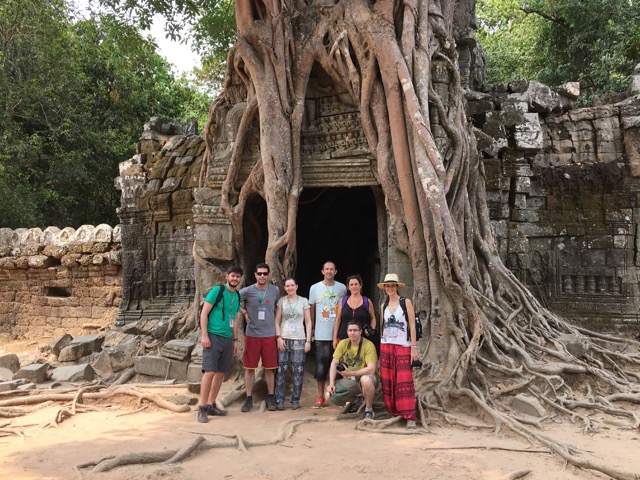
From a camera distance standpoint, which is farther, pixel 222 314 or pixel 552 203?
pixel 552 203

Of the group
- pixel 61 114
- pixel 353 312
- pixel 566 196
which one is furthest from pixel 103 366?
pixel 61 114

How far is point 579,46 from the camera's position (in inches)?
464

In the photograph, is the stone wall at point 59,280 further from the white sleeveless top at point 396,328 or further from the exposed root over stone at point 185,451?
the white sleeveless top at point 396,328

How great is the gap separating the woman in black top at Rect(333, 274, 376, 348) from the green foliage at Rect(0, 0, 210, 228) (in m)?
7.76

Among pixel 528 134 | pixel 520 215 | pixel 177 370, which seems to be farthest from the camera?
pixel 520 215

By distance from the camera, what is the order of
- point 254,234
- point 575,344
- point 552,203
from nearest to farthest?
point 575,344, point 254,234, point 552,203

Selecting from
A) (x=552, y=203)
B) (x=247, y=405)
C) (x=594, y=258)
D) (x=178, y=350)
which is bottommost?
(x=247, y=405)

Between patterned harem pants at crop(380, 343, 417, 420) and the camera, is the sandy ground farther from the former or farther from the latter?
the camera

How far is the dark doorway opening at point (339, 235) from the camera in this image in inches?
301

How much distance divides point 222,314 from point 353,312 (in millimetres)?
1083

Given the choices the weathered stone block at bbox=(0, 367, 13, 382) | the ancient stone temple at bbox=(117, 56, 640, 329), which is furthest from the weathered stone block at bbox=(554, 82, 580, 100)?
the weathered stone block at bbox=(0, 367, 13, 382)

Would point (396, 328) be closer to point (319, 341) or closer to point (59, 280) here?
point (319, 341)

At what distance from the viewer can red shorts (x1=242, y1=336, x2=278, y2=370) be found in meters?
4.86

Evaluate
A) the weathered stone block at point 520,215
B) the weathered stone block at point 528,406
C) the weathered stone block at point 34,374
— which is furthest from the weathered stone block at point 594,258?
the weathered stone block at point 34,374
